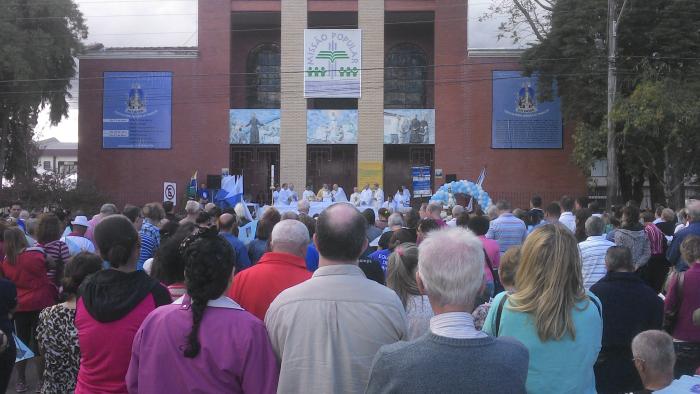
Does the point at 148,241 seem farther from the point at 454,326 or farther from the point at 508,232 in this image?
the point at 454,326

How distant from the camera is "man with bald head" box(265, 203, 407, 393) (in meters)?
3.24

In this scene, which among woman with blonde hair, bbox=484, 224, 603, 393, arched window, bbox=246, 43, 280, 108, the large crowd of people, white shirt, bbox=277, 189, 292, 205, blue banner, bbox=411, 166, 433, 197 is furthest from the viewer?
arched window, bbox=246, 43, 280, 108

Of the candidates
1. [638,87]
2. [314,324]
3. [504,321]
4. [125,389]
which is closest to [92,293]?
[125,389]

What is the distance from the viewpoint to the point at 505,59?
32562 millimetres

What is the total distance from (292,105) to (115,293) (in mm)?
29267

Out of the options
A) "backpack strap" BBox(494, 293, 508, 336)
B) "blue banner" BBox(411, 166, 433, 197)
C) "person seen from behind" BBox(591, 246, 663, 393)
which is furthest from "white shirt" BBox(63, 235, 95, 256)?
"blue banner" BBox(411, 166, 433, 197)

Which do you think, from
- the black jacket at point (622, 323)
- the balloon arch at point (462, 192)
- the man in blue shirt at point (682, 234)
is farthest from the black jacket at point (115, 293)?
the balloon arch at point (462, 192)

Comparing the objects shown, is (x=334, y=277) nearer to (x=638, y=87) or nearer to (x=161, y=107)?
(x=638, y=87)

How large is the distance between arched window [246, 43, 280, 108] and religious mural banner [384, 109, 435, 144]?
5381mm

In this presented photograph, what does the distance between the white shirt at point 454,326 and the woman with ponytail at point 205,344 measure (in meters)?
0.94

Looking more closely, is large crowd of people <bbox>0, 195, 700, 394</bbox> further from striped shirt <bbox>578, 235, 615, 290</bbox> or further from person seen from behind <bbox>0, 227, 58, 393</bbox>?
person seen from behind <bbox>0, 227, 58, 393</bbox>

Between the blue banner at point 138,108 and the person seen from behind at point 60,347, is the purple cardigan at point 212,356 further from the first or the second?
the blue banner at point 138,108

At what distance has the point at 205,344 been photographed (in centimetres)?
319

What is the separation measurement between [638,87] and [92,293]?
25.6 metres
